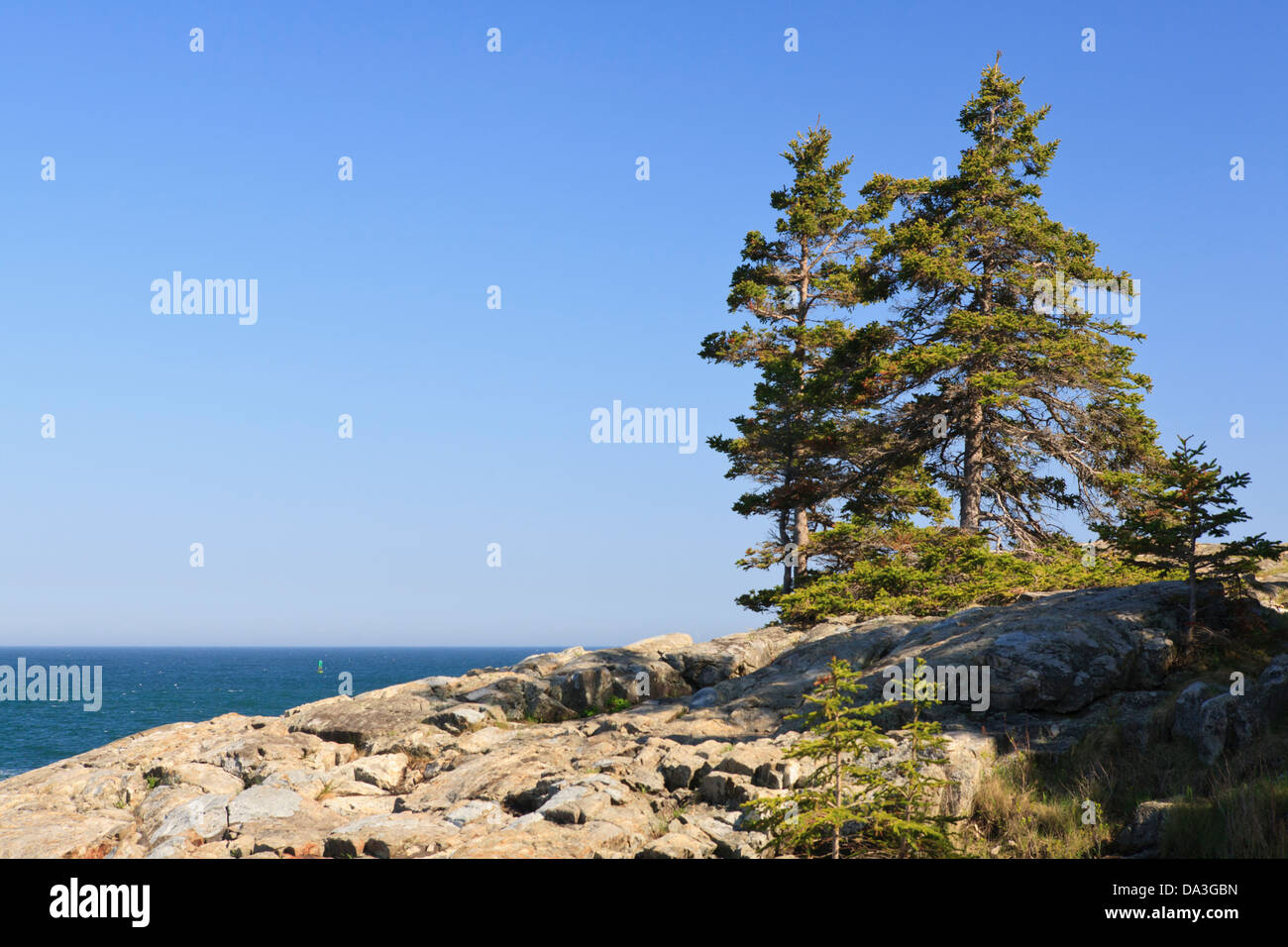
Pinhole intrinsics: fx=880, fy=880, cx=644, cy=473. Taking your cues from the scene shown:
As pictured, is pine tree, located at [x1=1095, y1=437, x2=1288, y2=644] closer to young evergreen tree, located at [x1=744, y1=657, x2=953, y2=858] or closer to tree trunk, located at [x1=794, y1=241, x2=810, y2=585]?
young evergreen tree, located at [x1=744, y1=657, x2=953, y2=858]

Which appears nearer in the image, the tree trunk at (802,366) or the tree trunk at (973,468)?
the tree trunk at (973,468)

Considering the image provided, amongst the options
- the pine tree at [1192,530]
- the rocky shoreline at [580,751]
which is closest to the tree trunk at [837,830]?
the rocky shoreline at [580,751]

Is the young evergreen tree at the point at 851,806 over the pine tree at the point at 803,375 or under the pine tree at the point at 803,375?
under

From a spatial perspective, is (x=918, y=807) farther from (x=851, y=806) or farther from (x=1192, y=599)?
(x=1192, y=599)

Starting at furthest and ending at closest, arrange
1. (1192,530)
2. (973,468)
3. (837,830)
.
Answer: (973,468), (1192,530), (837,830)

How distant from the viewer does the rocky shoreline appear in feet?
34.6

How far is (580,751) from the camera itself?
14.7 m

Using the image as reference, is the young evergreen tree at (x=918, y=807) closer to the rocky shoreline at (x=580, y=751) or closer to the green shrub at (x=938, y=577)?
the rocky shoreline at (x=580, y=751)

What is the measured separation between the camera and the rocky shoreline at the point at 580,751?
10.6 metres

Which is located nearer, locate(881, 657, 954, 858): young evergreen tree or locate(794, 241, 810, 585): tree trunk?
locate(881, 657, 954, 858): young evergreen tree

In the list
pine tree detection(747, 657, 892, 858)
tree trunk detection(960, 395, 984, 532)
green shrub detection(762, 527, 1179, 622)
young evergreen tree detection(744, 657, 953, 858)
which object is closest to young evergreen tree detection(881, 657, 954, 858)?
young evergreen tree detection(744, 657, 953, 858)

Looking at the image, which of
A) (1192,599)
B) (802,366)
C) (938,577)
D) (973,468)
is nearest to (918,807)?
(1192,599)

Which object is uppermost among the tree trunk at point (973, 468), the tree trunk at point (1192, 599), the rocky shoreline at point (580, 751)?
the tree trunk at point (973, 468)
